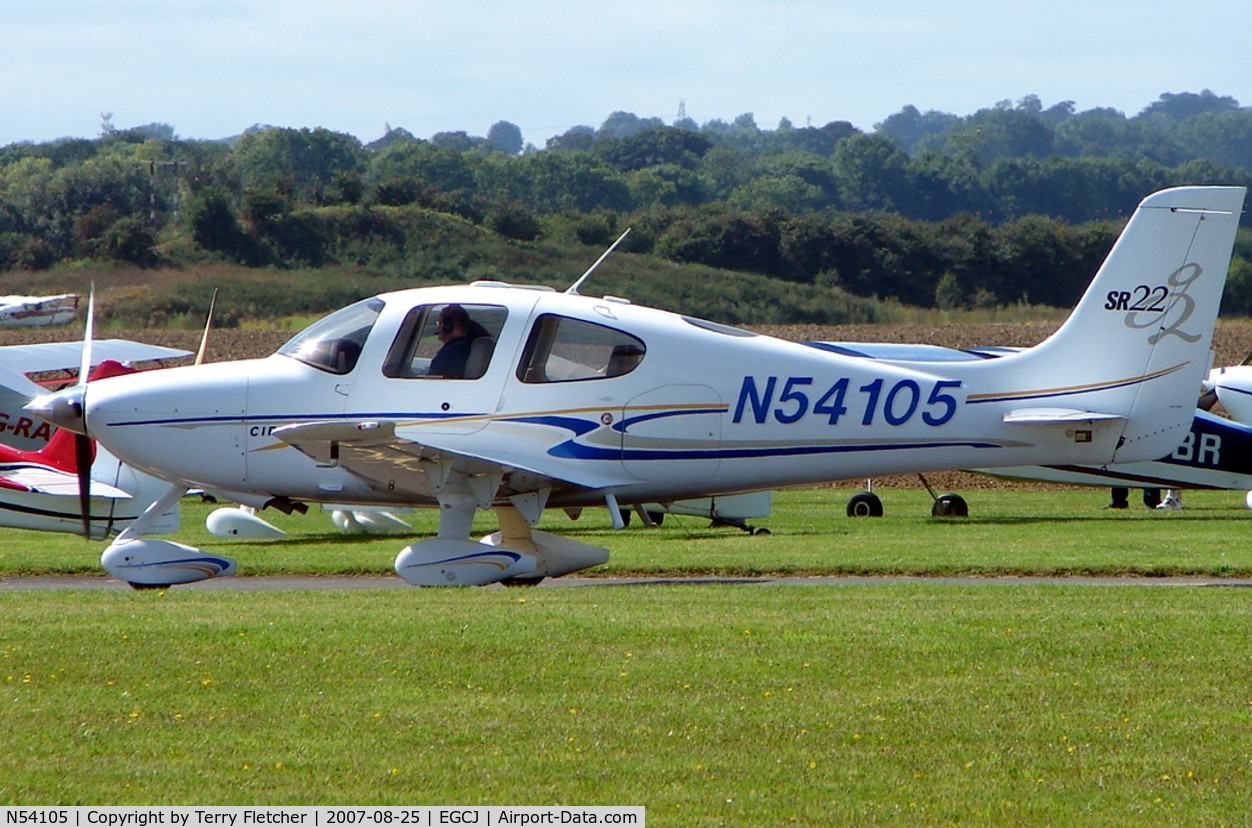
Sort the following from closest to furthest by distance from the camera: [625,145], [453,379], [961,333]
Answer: [453,379]
[961,333]
[625,145]

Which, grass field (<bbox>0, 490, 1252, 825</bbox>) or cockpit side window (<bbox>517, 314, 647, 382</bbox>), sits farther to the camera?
cockpit side window (<bbox>517, 314, 647, 382</bbox>)

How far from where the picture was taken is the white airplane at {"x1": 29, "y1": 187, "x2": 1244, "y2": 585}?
40.6 feet

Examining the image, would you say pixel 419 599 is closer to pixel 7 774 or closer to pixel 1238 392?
pixel 7 774

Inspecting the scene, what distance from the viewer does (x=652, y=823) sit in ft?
19.5

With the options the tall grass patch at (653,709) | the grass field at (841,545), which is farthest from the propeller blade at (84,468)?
the tall grass patch at (653,709)

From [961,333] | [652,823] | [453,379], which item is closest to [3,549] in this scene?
[453,379]

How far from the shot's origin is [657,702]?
7559 millimetres

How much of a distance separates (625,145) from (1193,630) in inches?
4769

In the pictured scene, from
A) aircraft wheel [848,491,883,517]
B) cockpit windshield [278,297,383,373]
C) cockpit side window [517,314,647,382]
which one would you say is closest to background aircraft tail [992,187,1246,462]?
cockpit side window [517,314,647,382]

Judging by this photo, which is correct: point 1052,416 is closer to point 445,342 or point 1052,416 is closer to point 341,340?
point 445,342

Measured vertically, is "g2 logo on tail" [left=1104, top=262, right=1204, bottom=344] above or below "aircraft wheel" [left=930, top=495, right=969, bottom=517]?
above

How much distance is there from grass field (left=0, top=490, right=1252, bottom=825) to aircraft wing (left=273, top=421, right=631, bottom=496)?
0.97 meters

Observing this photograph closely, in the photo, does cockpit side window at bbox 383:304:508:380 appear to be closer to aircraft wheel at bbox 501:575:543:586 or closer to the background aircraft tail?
aircraft wheel at bbox 501:575:543:586

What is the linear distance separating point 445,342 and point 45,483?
6457 millimetres
